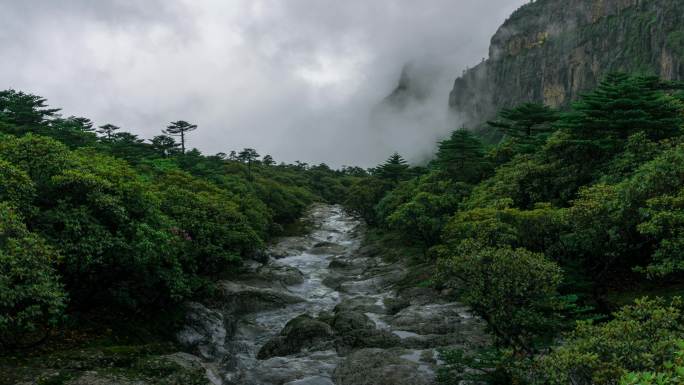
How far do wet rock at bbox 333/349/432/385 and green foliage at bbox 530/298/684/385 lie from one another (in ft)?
31.4

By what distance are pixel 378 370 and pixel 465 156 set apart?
36650 mm

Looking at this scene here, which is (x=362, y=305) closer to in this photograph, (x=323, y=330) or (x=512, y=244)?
(x=323, y=330)

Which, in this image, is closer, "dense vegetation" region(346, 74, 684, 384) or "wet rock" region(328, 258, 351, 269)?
"dense vegetation" region(346, 74, 684, 384)

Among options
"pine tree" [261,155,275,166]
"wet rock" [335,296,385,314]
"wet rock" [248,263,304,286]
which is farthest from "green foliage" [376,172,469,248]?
"pine tree" [261,155,275,166]

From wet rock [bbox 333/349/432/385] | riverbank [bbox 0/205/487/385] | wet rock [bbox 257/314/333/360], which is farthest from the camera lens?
wet rock [bbox 257/314/333/360]

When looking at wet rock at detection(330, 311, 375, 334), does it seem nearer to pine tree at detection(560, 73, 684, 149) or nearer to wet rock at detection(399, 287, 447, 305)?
wet rock at detection(399, 287, 447, 305)

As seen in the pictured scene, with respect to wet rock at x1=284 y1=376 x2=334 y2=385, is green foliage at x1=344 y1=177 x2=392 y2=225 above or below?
above

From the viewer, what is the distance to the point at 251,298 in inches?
1414

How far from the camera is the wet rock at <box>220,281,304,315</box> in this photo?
3484 centimetres

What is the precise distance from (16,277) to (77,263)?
15.9 feet

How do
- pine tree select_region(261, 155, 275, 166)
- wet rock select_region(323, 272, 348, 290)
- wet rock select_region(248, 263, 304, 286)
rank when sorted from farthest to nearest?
pine tree select_region(261, 155, 275, 166)
wet rock select_region(323, 272, 348, 290)
wet rock select_region(248, 263, 304, 286)

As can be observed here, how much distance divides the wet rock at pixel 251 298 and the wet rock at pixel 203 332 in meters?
3.26

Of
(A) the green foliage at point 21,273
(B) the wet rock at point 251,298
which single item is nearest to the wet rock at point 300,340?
(B) the wet rock at point 251,298

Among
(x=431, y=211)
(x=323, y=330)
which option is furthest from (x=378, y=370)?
(x=431, y=211)
